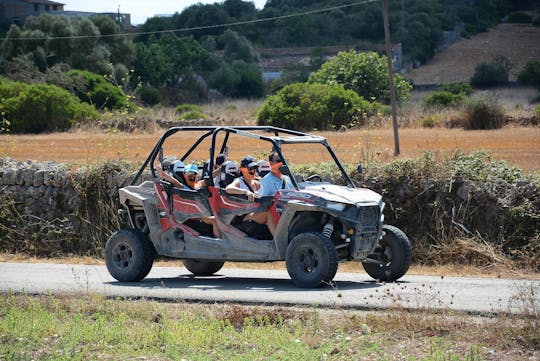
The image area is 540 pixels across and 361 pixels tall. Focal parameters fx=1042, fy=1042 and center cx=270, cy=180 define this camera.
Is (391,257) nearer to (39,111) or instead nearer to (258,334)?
(258,334)

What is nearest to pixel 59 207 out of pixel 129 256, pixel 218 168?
pixel 129 256

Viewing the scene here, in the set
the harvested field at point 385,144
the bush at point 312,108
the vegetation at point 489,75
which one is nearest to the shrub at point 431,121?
the harvested field at point 385,144

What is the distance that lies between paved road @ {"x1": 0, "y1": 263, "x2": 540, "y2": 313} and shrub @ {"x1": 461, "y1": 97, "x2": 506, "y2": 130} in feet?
80.7

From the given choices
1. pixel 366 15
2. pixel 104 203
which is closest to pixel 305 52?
pixel 366 15

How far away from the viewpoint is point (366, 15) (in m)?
125

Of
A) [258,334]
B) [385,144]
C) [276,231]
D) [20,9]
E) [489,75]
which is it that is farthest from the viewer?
[20,9]

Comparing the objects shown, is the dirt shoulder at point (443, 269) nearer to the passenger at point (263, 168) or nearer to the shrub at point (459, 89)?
the passenger at point (263, 168)

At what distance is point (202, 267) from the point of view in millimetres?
16031

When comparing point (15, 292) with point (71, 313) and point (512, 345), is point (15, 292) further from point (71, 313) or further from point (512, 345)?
point (512, 345)

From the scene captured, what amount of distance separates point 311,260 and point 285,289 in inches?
21.6

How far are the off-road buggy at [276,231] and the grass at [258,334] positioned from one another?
5.42ft

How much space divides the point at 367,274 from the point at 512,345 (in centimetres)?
573

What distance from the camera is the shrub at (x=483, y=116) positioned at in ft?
130

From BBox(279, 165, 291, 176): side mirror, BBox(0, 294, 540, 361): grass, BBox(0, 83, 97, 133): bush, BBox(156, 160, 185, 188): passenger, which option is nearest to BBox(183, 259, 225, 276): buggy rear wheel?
BBox(156, 160, 185, 188): passenger
